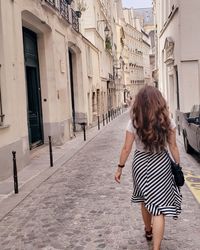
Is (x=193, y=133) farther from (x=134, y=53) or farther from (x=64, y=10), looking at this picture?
(x=134, y=53)

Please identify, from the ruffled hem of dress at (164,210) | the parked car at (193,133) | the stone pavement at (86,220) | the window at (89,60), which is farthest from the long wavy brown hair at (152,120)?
the window at (89,60)

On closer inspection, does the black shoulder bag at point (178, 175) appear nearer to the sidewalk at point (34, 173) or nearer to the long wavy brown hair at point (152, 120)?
the long wavy brown hair at point (152, 120)

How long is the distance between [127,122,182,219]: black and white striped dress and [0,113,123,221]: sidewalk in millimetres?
3143

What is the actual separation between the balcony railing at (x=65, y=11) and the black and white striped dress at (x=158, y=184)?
40.5ft

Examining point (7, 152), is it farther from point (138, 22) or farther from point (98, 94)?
point (138, 22)

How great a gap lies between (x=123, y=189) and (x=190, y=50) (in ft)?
44.4

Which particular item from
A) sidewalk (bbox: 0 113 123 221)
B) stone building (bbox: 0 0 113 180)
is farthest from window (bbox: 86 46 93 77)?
sidewalk (bbox: 0 113 123 221)

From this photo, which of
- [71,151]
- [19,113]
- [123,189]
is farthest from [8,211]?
[71,151]

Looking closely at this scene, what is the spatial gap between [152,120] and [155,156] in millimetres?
380

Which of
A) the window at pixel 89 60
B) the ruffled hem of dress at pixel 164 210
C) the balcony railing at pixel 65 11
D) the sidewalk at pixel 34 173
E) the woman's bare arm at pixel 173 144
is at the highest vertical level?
the balcony railing at pixel 65 11

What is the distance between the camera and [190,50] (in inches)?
805

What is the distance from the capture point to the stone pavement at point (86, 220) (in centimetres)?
534

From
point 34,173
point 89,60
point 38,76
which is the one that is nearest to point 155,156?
point 34,173

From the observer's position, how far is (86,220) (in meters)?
6.32
